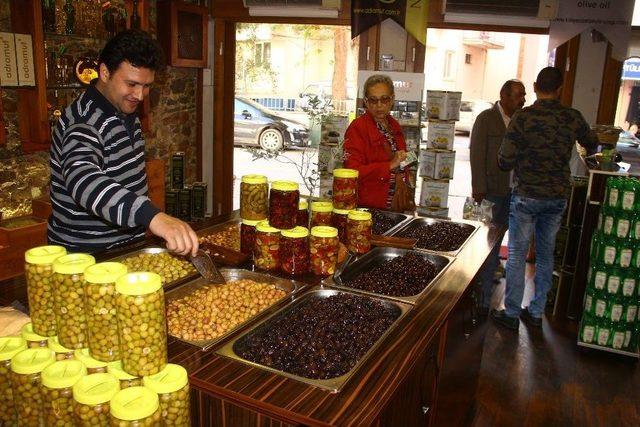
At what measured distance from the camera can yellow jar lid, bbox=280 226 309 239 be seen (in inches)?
82.4

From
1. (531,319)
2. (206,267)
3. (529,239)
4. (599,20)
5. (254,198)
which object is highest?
(599,20)

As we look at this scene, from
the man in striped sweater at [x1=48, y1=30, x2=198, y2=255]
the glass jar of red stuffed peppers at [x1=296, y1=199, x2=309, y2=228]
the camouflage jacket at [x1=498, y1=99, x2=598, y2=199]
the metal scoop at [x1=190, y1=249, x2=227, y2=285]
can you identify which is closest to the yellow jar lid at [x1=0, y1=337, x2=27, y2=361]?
the man in striped sweater at [x1=48, y1=30, x2=198, y2=255]

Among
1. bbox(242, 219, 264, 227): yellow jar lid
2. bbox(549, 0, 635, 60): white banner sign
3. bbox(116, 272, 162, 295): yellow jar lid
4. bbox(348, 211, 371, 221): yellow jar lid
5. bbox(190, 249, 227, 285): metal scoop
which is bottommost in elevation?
bbox(190, 249, 227, 285): metal scoop

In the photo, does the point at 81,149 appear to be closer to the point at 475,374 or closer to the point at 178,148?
the point at 475,374

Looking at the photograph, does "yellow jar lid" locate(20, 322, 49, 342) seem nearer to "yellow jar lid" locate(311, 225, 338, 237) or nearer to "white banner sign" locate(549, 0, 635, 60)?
"yellow jar lid" locate(311, 225, 338, 237)

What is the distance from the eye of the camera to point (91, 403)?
3.30ft

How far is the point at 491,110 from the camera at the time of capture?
4508 mm

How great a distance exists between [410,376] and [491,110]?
133 inches

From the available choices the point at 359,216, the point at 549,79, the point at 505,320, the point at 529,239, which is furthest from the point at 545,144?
the point at 359,216

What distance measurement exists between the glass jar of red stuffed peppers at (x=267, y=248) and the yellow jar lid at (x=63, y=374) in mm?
1057

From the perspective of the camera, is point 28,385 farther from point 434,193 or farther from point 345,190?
point 434,193

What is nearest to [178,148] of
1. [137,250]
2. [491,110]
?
[491,110]

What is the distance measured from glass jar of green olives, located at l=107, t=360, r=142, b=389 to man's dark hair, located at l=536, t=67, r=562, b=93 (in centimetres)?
322

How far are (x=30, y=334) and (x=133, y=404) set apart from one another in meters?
0.48
